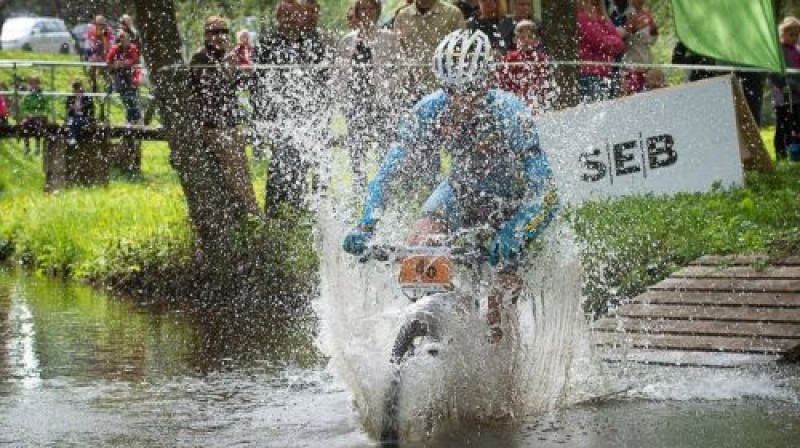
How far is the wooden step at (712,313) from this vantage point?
1011cm

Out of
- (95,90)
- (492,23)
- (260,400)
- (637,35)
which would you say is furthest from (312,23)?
(95,90)

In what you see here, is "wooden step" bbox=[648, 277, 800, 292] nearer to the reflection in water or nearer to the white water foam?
the white water foam

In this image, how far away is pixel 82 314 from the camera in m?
13.5

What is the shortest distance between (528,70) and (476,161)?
263 inches

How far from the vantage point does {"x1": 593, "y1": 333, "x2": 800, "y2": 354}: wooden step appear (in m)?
9.74

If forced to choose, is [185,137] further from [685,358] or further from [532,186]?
[532,186]

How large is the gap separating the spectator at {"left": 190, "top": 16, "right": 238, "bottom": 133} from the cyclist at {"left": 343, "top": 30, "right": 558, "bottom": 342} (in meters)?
7.08

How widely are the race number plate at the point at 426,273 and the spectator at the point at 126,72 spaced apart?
14.1 metres

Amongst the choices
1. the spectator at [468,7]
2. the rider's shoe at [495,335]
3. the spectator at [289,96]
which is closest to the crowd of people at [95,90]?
the spectator at [468,7]

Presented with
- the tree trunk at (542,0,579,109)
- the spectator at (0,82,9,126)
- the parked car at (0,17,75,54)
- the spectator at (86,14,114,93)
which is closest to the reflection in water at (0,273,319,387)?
the tree trunk at (542,0,579,109)

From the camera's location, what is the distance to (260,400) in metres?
9.13

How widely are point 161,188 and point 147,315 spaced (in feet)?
25.8

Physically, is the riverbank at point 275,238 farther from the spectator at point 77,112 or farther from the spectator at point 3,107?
the spectator at point 3,107

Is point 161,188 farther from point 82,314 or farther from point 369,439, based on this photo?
point 369,439
